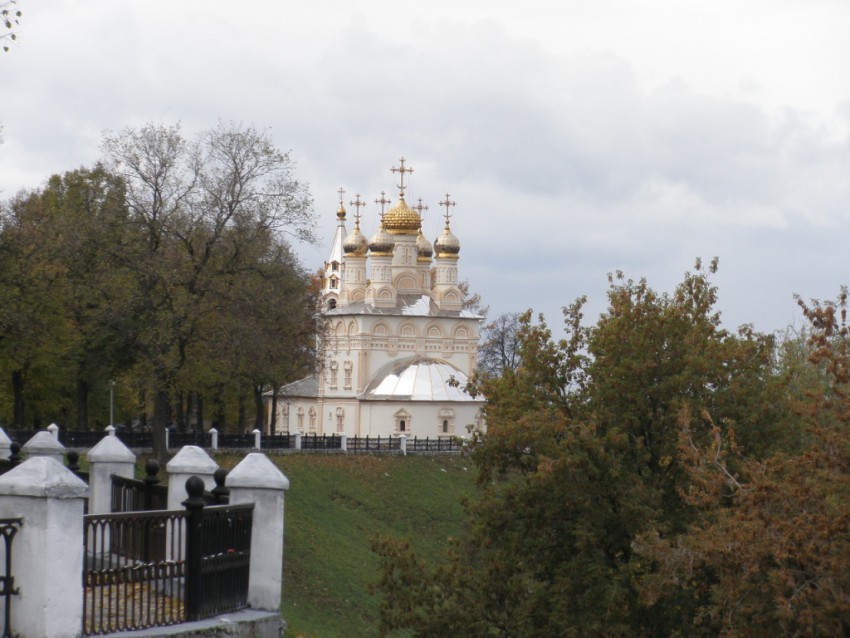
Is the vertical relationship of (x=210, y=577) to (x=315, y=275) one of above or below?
below

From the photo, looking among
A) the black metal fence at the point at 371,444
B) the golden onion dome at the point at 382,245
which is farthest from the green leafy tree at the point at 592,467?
the golden onion dome at the point at 382,245

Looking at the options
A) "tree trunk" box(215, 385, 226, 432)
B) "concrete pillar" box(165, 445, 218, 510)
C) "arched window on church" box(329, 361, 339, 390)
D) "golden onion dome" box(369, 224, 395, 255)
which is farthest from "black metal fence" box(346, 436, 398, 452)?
"concrete pillar" box(165, 445, 218, 510)

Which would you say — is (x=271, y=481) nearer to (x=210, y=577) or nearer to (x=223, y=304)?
(x=210, y=577)

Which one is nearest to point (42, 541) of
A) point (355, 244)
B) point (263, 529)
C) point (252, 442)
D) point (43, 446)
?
point (263, 529)

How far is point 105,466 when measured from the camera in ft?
52.1

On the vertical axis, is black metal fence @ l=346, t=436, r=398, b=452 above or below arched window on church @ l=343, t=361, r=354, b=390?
below

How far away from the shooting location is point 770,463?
17891mm

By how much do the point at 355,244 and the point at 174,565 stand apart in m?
64.2

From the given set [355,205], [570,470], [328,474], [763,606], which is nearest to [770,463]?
[763,606]

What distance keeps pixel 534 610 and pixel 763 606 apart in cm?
675

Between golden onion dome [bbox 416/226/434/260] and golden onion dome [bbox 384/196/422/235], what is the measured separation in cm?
102

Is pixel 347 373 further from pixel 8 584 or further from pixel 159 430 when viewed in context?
pixel 8 584

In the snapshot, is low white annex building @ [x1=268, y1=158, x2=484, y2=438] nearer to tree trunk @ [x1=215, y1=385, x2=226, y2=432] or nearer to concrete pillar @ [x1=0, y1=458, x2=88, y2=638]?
tree trunk @ [x1=215, y1=385, x2=226, y2=432]

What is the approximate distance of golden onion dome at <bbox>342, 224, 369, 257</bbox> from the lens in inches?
2977
